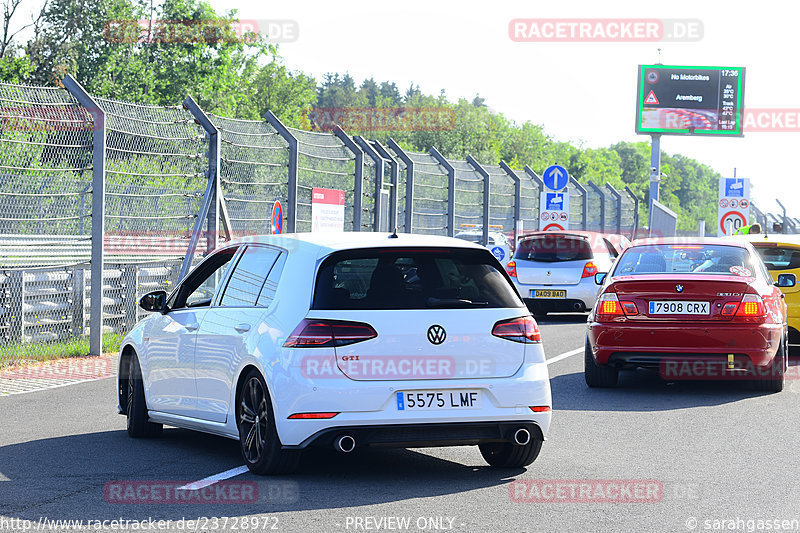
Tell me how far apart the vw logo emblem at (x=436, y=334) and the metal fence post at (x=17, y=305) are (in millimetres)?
7927

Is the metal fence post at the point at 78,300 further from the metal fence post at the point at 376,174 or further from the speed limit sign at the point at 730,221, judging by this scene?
the speed limit sign at the point at 730,221

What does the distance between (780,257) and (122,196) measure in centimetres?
815

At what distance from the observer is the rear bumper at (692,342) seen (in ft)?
37.7

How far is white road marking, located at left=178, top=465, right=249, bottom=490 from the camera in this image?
692 centimetres

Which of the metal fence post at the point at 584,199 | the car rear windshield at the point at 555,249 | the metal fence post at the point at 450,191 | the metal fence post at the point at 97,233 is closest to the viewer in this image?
the metal fence post at the point at 97,233

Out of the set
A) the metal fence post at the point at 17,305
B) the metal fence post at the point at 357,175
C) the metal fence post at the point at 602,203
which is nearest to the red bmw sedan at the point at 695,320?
the metal fence post at the point at 17,305

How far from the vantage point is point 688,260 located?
12.4 meters

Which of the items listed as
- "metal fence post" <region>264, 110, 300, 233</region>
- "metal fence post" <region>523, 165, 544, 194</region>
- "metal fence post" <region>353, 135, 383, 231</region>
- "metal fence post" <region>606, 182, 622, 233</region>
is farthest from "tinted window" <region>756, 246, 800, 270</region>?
"metal fence post" <region>606, 182, 622, 233</region>

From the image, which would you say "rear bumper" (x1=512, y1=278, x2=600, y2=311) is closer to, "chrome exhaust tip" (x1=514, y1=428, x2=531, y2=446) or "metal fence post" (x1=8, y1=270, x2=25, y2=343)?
"metal fence post" (x1=8, y1=270, x2=25, y2=343)

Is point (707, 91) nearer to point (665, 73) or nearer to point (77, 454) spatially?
point (665, 73)

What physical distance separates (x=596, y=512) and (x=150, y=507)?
228 centimetres

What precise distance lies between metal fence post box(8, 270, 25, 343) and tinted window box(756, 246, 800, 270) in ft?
28.9

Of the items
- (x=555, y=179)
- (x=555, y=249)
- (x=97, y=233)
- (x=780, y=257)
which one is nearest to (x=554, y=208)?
(x=555, y=179)

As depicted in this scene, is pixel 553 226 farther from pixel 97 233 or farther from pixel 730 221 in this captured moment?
pixel 97 233
